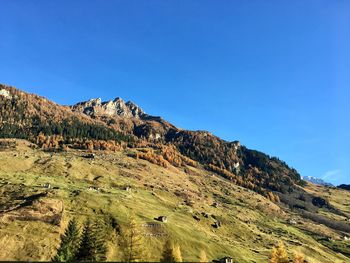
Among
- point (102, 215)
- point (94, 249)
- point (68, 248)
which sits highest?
point (102, 215)

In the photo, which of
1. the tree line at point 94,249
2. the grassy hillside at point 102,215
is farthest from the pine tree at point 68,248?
the grassy hillside at point 102,215

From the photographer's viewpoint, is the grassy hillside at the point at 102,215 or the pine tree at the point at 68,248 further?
the grassy hillside at the point at 102,215

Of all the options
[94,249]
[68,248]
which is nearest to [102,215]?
[68,248]

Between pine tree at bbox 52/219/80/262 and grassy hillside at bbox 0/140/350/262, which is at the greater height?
grassy hillside at bbox 0/140/350/262

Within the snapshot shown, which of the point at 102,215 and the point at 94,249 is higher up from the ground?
the point at 102,215

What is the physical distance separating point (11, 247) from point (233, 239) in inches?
3862

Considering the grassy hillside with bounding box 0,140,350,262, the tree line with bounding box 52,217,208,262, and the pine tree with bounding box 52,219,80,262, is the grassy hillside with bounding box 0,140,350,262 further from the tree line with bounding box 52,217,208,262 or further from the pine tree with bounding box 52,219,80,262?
the pine tree with bounding box 52,219,80,262

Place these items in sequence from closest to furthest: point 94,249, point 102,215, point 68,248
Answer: point 94,249
point 68,248
point 102,215

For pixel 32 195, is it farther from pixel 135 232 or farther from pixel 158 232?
pixel 135 232

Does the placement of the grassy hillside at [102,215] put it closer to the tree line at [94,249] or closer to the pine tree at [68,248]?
the tree line at [94,249]

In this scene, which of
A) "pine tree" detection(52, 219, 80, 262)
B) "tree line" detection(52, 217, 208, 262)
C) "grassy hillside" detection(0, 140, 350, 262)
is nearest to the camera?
"tree line" detection(52, 217, 208, 262)

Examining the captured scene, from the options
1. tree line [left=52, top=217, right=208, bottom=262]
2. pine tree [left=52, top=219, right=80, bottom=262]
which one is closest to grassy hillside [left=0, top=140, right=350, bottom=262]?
tree line [left=52, top=217, right=208, bottom=262]

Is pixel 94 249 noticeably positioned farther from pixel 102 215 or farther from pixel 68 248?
pixel 102 215

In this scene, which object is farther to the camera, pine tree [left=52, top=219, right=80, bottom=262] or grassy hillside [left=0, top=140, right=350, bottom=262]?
grassy hillside [left=0, top=140, right=350, bottom=262]
